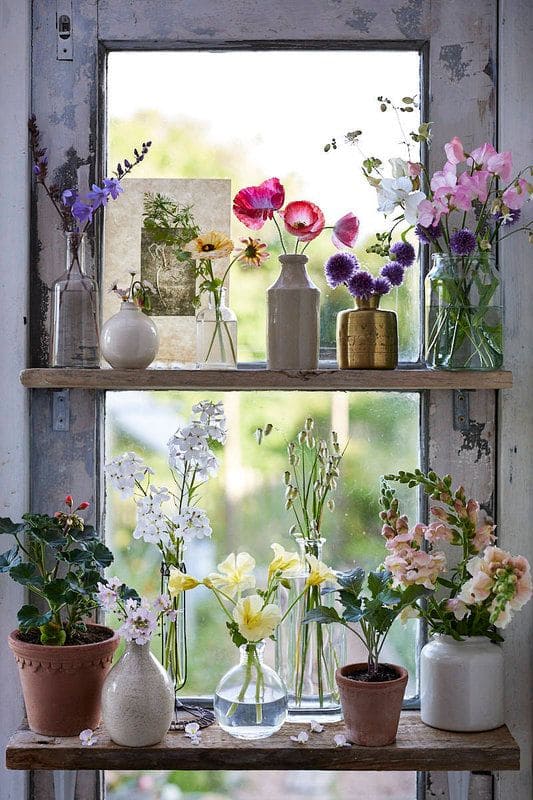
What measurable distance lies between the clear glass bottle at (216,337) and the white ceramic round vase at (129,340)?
0.08 meters

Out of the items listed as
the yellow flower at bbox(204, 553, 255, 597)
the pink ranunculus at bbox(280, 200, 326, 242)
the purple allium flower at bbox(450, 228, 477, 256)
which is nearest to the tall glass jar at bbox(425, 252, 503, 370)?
the purple allium flower at bbox(450, 228, 477, 256)

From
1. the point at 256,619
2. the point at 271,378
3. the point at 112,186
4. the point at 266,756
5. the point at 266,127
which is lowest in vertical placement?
the point at 266,756

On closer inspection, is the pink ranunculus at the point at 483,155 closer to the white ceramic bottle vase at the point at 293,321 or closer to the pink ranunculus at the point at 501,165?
the pink ranunculus at the point at 501,165

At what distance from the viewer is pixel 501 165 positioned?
5.10 feet

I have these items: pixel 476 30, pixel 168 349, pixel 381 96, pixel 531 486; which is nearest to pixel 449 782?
pixel 531 486

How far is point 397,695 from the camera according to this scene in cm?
151

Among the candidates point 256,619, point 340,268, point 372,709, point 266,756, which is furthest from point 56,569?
point 340,268

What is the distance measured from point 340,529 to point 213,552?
24 cm

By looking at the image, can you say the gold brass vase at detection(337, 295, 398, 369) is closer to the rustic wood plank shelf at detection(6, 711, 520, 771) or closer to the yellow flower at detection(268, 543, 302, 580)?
the yellow flower at detection(268, 543, 302, 580)

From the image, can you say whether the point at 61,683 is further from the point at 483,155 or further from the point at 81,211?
the point at 483,155

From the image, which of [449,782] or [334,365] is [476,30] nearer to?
[334,365]

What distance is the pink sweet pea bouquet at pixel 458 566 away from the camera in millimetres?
1501

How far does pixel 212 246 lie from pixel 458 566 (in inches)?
27.7

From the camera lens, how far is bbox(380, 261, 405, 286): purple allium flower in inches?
64.1
